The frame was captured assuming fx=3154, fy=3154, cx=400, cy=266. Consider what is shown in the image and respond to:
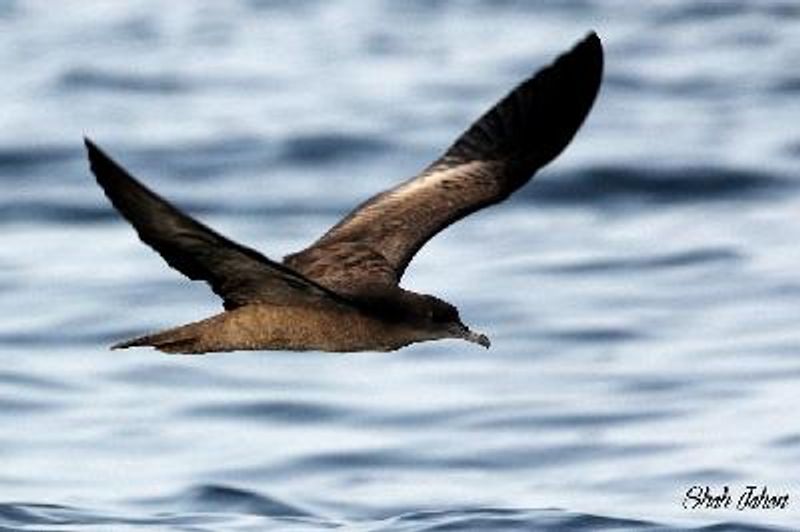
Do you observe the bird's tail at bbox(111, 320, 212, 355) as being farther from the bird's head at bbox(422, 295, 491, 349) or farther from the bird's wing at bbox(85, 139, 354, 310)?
the bird's head at bbox(422, 295, 491, 349)

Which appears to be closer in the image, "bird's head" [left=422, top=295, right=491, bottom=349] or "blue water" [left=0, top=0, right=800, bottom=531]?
"bird's head" [left=422, top=295, right=491, bottom=349]

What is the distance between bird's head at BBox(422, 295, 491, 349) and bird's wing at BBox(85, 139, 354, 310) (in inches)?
16.5

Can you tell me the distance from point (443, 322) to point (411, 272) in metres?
9.22

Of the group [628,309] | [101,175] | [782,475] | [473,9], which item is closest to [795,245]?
[628,309]

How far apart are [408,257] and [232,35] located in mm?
17131

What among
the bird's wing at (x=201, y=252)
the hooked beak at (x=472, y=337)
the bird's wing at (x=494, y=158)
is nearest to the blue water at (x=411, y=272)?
the bird's wing at (x=494, y=158)

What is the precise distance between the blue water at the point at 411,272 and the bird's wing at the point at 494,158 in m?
2.34

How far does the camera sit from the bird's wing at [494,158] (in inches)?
472

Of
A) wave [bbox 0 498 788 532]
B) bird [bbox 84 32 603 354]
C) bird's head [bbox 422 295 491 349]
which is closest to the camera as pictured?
bird [bbox 84 32 603 354]

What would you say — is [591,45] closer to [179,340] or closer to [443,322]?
[443,322]

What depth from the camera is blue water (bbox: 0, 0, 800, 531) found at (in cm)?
1592

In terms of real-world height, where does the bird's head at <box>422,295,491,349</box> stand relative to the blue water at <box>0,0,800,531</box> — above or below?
below

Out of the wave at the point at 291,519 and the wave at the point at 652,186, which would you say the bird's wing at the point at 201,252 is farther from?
the wave at the point at 652,186

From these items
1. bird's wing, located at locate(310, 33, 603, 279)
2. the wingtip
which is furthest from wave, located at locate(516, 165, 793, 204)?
the wingtip
